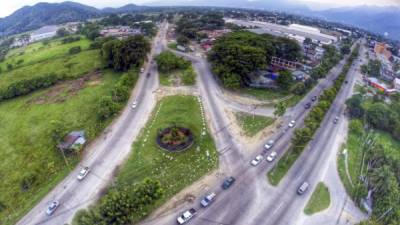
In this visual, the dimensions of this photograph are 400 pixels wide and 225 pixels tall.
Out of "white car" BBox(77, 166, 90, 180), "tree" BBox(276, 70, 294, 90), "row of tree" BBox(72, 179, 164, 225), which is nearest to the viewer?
"row of tree" BBox(72, 179, 164, 225)

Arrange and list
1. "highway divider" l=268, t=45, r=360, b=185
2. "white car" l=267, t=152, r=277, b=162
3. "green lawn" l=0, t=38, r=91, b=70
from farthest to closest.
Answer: "green lawn" l=0, t=38, r=91, b=70 < "white car" l=267, t=152, r=277, b=162 < "highway divider" l=268, t=45, r=360, b=185

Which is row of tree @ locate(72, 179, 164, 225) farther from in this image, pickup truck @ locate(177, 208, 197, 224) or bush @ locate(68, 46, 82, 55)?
bush @ locate(68, 46, 82, 55)

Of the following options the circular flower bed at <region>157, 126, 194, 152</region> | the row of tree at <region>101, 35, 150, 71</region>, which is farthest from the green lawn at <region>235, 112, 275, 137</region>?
the row of tree at <region>101, 35, 150, 71</region>

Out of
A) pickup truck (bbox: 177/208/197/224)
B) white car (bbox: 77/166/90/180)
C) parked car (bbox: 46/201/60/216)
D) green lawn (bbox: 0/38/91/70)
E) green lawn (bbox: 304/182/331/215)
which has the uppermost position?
green lawn (bbox: 0/38/91/70)

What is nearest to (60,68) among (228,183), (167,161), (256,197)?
(167,161)

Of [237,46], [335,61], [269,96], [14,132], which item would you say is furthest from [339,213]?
[335,61]

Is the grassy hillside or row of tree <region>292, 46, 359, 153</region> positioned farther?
the grassy hillside

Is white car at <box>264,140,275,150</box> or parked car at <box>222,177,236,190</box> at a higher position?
white car at <box>264,140,275,150</box>
